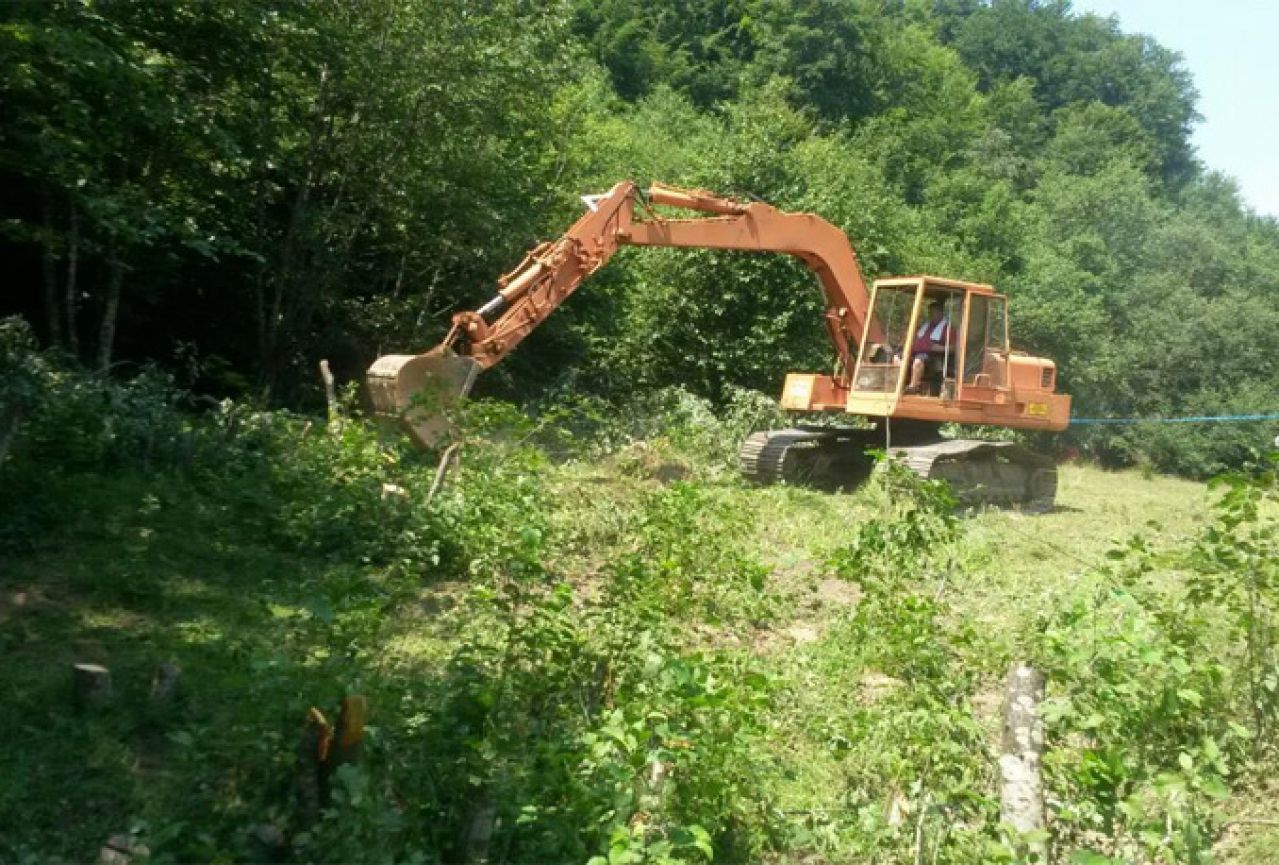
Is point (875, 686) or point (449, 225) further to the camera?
point (449, 225)

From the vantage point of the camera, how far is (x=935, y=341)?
1401cm

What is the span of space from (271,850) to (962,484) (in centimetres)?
1094

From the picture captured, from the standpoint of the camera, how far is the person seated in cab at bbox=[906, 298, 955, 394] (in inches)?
548

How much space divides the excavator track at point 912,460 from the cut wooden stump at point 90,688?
9.19 metres

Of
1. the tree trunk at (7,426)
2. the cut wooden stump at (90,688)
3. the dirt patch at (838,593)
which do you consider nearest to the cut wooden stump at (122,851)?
the cut wooden stump at (90,688)

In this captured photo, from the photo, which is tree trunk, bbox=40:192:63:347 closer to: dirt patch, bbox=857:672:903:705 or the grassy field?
the grassy field

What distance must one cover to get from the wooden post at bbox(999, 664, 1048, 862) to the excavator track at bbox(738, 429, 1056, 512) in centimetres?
844

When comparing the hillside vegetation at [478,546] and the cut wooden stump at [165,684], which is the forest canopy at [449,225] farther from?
the cut wooden stump at [165,684]

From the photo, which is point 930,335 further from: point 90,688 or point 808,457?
point 90,688

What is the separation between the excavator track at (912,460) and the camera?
13789 millimetres

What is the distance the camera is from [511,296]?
1254 cm

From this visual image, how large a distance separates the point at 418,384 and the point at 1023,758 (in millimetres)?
7509

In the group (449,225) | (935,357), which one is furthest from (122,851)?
(449,225)

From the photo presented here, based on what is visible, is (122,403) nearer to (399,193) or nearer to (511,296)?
(511,296)
